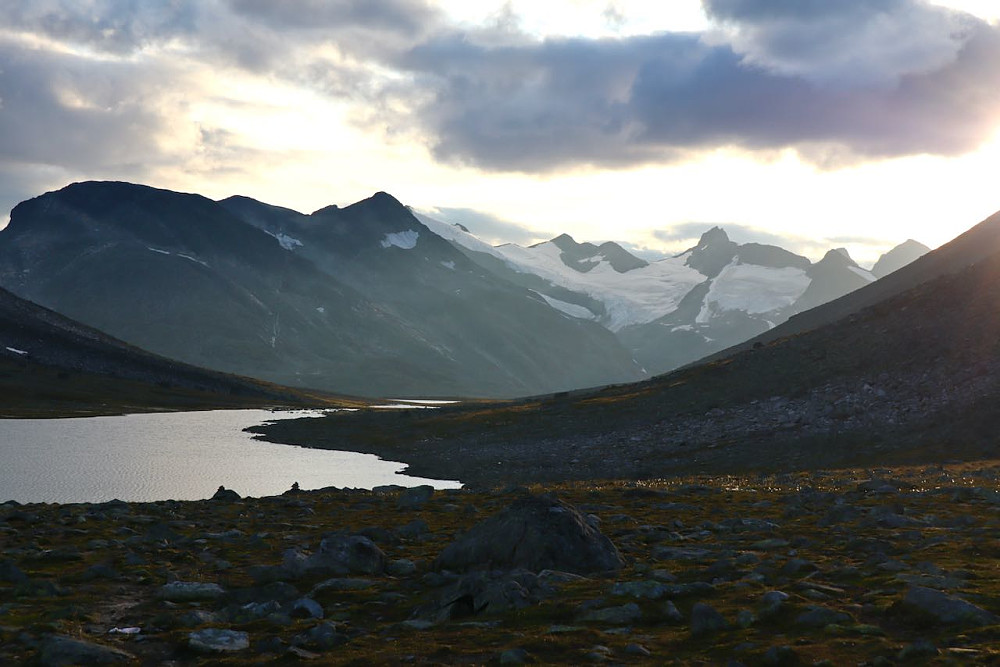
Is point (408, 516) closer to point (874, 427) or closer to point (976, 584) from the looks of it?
point (976, 584)

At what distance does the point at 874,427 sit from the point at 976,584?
193ft

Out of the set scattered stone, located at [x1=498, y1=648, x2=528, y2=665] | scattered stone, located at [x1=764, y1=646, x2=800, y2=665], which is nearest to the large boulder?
scattered stone, located at [x1=498, y1=648, x2=528, y2=665]

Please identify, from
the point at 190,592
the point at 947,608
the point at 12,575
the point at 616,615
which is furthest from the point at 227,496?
the point at 947,608

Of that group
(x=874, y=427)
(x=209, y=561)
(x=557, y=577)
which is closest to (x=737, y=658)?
(x=557, y=577)

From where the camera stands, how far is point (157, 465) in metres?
90.8

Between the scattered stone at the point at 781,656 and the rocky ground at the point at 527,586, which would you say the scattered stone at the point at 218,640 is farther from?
the scattered stone at the point at 781,656

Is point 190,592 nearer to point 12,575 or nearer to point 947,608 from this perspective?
point 12,575

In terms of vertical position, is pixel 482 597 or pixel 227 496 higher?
pixel 482 597

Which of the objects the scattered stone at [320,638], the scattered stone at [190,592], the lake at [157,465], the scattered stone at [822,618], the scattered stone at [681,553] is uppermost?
the scattered stone at [822,618]

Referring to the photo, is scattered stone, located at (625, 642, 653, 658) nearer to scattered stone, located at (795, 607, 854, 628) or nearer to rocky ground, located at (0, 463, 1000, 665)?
rocky ground, located at (0, 463, 1000, 665)

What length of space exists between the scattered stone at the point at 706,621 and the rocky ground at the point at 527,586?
58 mm

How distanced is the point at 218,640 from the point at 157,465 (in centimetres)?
7735

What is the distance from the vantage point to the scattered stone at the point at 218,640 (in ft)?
62.5

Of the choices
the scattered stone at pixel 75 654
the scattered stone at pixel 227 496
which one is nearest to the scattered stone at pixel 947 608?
the scattered stone at pixel 75 654
